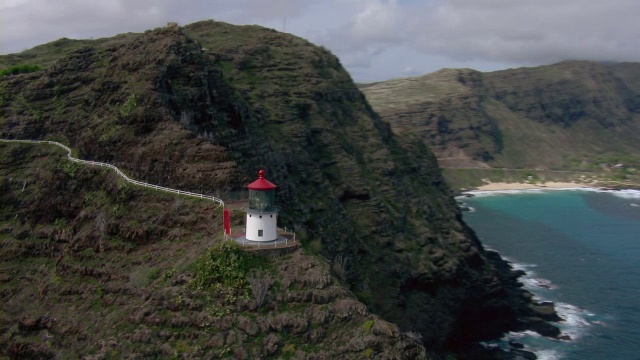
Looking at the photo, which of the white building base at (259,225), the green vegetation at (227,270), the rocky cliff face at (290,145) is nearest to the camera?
the green vegetation at (227,270)

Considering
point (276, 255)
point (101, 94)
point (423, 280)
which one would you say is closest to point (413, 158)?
point (423, 280)

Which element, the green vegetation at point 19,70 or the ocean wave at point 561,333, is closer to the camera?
the ocean wave at point 561,333

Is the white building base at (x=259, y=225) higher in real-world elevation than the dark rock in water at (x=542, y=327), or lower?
higher

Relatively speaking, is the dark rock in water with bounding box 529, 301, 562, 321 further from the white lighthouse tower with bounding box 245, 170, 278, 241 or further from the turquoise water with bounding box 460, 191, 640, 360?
the white lighthouse tower with bounding box 245, 170, 278, 241

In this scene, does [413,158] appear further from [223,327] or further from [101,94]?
[223,327]

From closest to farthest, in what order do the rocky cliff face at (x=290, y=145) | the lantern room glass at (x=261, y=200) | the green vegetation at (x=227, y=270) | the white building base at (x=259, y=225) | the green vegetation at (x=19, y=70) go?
the green vegetation at (x=227, y=270) → the white building base at (x=259, y=225) → the lantern room glass at (x=261, y=200) → the rocky cliff face at (x=290, y=145) → the green vegetation at (x=19, y=70)

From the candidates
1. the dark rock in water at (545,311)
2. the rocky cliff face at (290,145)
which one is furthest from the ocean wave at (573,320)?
the rocky cliff face at (290,145)

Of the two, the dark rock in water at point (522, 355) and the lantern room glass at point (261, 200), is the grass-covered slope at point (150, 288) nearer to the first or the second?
the lantern room glass at point (261, 200)
